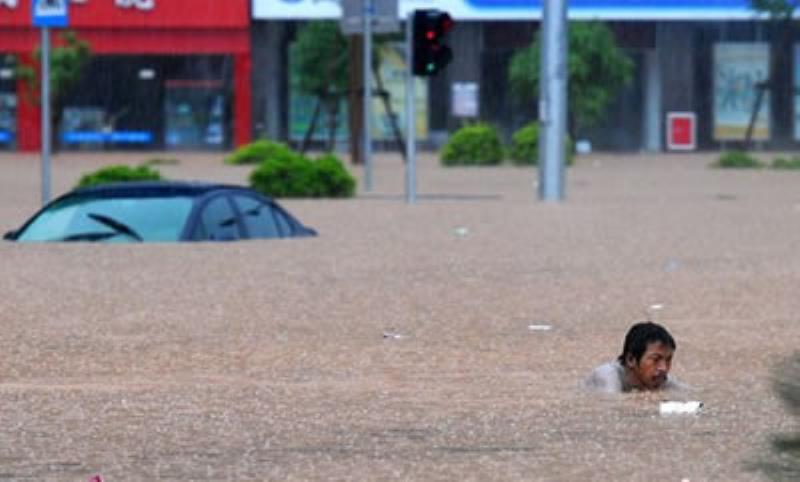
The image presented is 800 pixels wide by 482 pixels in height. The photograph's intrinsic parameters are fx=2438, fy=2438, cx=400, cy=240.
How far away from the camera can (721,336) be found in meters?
15.0

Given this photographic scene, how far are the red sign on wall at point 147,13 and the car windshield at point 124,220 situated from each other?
139ft

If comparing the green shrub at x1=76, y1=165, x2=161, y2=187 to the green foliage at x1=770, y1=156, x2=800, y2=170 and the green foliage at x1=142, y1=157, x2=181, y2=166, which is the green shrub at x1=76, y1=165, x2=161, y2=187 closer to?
the green foliage at x1=142, y1=157, x2=181, y2=166

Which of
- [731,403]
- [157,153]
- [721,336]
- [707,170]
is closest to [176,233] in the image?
[721,336]

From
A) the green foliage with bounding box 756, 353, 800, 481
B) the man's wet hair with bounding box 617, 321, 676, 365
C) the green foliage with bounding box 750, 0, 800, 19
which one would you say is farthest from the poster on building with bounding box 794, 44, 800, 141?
the green foliage with bounding box 756, 353, 800, 481

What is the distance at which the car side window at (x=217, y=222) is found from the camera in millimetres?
21942

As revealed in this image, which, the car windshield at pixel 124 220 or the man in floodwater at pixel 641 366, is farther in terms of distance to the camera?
the car windshield at pixel 124 220

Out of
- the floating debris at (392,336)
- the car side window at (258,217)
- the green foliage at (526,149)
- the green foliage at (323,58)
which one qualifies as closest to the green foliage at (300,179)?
the car side window at (258,217)

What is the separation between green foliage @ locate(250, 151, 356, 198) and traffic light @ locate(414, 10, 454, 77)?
2.52 metres

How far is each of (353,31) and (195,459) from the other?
32263mm

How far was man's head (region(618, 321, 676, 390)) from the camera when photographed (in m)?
11.3

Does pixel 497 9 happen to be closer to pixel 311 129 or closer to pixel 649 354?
pixel 311 129

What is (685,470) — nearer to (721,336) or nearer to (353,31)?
(721,336)

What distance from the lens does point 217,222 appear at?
22281 millimetres

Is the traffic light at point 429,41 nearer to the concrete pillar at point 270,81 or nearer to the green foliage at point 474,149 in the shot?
the green foliage at point 474,149
